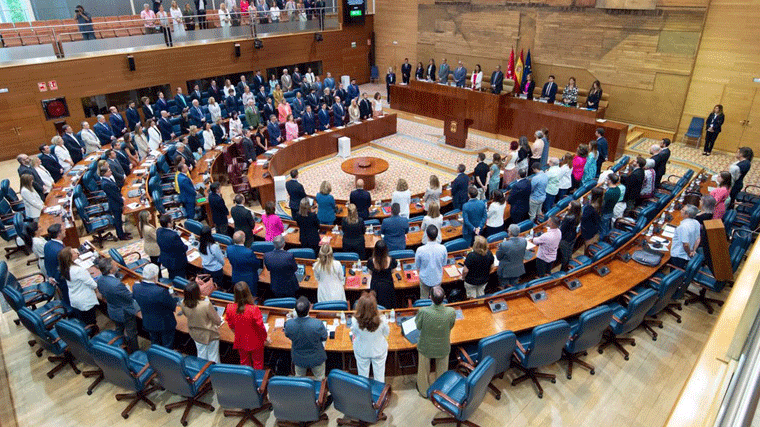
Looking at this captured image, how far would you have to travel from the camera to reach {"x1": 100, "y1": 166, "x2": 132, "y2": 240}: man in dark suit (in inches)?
367

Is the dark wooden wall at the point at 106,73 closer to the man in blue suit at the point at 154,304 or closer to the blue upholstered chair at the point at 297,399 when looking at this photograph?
the man in blue suit at the point at 154,304

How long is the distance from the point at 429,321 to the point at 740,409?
3958 millimetres

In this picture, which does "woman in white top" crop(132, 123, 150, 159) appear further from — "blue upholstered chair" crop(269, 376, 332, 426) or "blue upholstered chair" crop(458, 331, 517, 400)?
"blue upholstered chair" crop(458, 331, 517, 400)

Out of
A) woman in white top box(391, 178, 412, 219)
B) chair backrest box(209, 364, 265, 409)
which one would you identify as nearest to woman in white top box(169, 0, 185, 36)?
woman in white top box(391, 178, 412, 219)

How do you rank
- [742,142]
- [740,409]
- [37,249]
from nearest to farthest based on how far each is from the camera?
[740,409]
[37,249]
[742,142]

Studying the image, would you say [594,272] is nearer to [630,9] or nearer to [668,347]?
[668,347]

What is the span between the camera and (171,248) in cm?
702

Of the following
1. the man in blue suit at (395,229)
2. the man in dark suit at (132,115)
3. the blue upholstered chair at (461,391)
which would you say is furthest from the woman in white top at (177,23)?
the blue upholstered chair at (461,391)

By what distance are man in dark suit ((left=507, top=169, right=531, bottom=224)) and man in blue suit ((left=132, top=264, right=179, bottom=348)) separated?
6253 mm

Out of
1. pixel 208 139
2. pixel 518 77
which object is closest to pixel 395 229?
pixel 208 139

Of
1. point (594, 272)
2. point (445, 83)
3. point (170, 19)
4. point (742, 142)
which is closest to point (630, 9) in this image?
point (742, 142)

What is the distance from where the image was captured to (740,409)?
46.0 inches

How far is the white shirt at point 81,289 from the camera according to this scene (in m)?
6.11

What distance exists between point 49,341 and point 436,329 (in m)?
5.17
